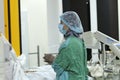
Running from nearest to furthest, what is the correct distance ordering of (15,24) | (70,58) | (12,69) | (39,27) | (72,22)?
(70,58)
(72,22)
(12,69)
(15,24)
(39,27)

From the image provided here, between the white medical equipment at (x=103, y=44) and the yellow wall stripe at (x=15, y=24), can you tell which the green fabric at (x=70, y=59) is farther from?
the yellow wall stripe at (x=15, y=24)

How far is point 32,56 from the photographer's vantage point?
3.91 metres

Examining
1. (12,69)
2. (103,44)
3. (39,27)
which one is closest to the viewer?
(12,69)

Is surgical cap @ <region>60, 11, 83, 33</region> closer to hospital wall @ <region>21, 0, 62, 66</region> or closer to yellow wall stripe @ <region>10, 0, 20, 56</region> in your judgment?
yellow wall stripe @ <region>10, 0, 20, 56</region>

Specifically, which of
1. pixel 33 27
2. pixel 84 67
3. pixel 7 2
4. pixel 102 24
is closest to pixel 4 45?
pixel 84 67

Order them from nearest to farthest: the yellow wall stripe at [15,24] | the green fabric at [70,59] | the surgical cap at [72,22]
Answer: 1. the green fabric at [70,59]
2. the surgical cap at [72,22]
3. the yellow wall stripe at [15,24]

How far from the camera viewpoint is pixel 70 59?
2.05m

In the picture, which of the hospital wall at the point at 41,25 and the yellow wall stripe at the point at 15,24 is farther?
the hospital wall at the point at 41,25

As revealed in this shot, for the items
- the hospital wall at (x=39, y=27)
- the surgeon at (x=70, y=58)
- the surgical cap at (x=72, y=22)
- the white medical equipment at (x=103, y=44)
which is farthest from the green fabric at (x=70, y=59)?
the hospital wall at (x=39, y=27)

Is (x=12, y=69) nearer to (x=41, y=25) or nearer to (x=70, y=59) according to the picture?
(x=70, y=59)

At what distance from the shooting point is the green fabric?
2.05 meters

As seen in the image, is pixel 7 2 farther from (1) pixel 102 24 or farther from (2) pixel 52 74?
(1) pixel 102 24

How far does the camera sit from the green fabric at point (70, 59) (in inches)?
80.8

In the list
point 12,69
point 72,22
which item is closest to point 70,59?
point 72,22
